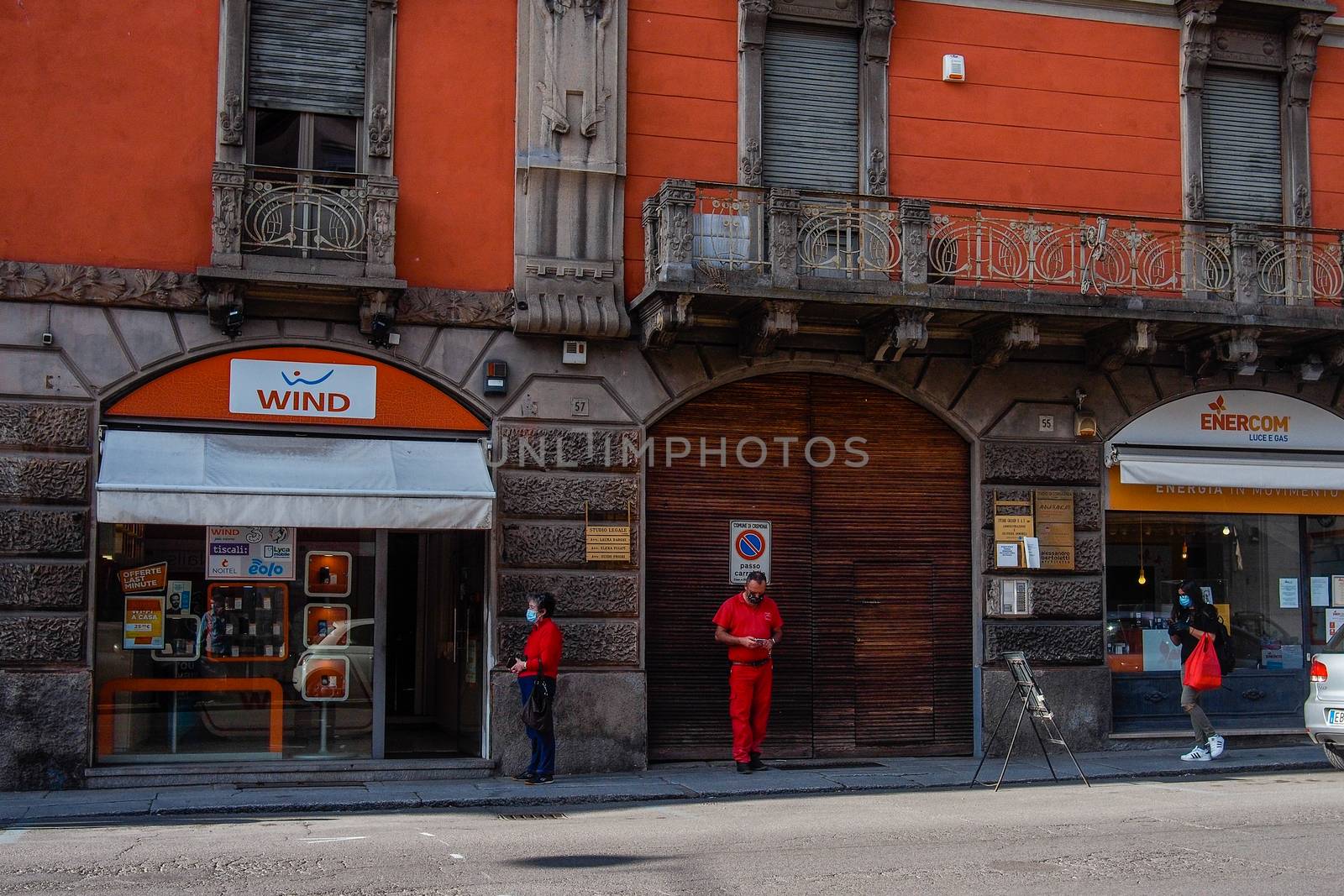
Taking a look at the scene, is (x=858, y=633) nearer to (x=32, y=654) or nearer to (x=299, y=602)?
(x=299, y=602)

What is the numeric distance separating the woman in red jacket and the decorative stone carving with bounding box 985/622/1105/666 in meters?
4.68

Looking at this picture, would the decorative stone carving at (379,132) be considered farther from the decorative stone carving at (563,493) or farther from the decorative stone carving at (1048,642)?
the decorative stone carving at (1048,642)

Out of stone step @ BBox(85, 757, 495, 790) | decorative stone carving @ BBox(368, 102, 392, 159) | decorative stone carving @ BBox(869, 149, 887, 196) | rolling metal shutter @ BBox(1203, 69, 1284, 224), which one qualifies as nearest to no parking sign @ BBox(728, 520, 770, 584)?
stone step @ BBox(85, 757, 495, 790)

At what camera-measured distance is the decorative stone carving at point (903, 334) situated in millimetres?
13531

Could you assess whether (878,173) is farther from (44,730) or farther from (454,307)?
(44,730)

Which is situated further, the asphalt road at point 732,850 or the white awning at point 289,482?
the white awning at point 289,482

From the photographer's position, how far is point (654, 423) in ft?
45.6

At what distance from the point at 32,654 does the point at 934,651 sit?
8557 mm

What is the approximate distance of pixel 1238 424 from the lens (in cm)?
1541

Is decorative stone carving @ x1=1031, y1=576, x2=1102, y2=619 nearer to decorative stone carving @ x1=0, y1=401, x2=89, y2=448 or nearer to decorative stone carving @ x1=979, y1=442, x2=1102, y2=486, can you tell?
decorative stone carving @ x1=979, y1=442, x2=1102, y2=486

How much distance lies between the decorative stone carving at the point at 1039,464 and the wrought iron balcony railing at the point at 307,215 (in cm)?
641

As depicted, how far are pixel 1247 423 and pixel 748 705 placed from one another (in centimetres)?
655

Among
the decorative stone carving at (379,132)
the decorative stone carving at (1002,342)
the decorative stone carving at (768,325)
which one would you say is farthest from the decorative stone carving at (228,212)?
the decorative stone carving at (1002,342)

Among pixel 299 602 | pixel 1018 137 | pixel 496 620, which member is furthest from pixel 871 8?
pixel 299 602
